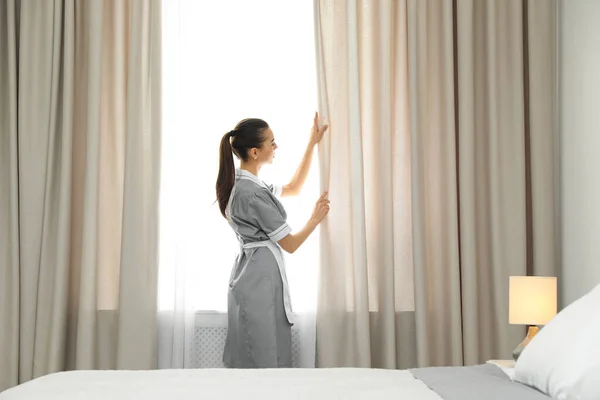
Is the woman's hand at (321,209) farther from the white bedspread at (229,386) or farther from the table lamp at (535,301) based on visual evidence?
the white bedspread at (229,386)

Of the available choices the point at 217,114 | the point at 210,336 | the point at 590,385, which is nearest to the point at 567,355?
the point at 590,385

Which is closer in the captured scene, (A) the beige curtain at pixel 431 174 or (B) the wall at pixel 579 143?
(B) the wall at pixel 579 143

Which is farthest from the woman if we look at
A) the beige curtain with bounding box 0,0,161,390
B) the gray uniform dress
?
the beige curtain with bounding box 0,0,161,390

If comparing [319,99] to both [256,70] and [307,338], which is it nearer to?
[256,70]

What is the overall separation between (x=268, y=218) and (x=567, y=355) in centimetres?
172

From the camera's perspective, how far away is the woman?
3.01m

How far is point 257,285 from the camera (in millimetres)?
3047

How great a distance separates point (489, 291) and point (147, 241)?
1694 mm

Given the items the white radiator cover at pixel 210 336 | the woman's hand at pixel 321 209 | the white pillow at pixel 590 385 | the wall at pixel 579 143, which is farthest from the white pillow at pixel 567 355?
the white radiator cover at pixel 210 336

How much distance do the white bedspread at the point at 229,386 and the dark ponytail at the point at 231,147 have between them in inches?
50.0

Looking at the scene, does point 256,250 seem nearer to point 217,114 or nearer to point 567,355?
point 217,114

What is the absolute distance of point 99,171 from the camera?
330cm

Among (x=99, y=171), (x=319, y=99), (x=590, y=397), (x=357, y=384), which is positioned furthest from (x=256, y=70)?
(x=590, y=397)

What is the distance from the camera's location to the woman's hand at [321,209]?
10.6 feet
